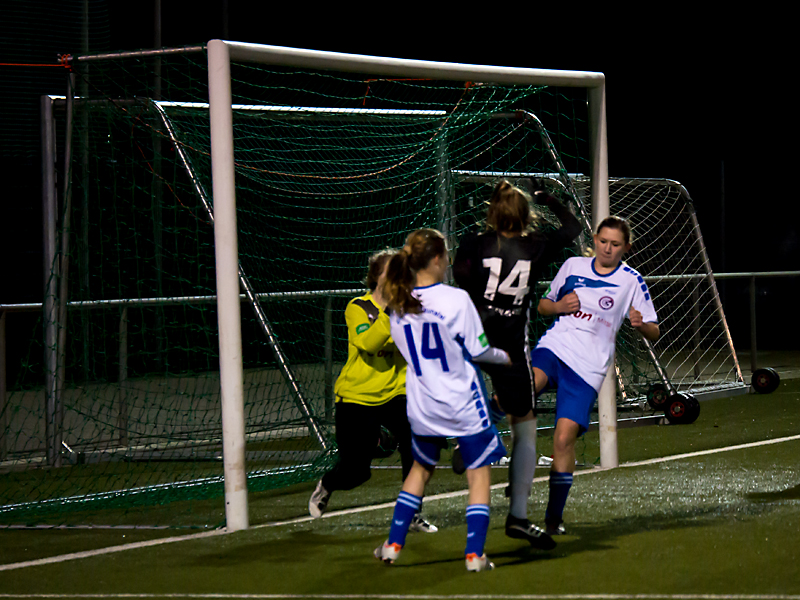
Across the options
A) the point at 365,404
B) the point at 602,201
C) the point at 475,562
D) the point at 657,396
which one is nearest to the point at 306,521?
the point at 365,404

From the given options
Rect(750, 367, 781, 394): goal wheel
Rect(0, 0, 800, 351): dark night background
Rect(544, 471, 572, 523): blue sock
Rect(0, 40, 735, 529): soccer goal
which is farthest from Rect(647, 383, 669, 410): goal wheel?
Rect(0, 0, 800, 351): dark night background

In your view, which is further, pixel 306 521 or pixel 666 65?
pixel 666 65

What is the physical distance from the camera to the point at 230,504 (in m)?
5.85

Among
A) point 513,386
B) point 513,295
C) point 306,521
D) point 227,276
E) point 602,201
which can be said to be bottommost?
point 306,521

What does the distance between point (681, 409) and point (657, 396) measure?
59 centimetres

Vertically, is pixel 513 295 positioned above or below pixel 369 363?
above

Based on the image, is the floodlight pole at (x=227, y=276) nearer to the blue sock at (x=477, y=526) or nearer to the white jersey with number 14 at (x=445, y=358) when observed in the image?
the white jersey with number 14 at (x=445, y=358)

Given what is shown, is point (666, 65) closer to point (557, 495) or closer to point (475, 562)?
point (557, 495)

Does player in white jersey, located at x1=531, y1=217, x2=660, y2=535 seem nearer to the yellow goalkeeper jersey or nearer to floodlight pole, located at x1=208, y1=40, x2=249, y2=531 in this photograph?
the yellow goalkeeper jersey

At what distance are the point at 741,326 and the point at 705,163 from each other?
3.97m

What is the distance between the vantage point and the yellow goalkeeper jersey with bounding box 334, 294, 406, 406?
5.57 meters

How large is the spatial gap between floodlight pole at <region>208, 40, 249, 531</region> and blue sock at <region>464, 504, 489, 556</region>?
1.64 m

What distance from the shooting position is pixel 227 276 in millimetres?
5805

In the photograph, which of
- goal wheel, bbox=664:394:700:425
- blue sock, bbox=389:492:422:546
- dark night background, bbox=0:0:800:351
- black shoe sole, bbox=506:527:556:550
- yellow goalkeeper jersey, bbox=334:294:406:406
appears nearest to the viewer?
blue sock, bbox=389:492:422:546
